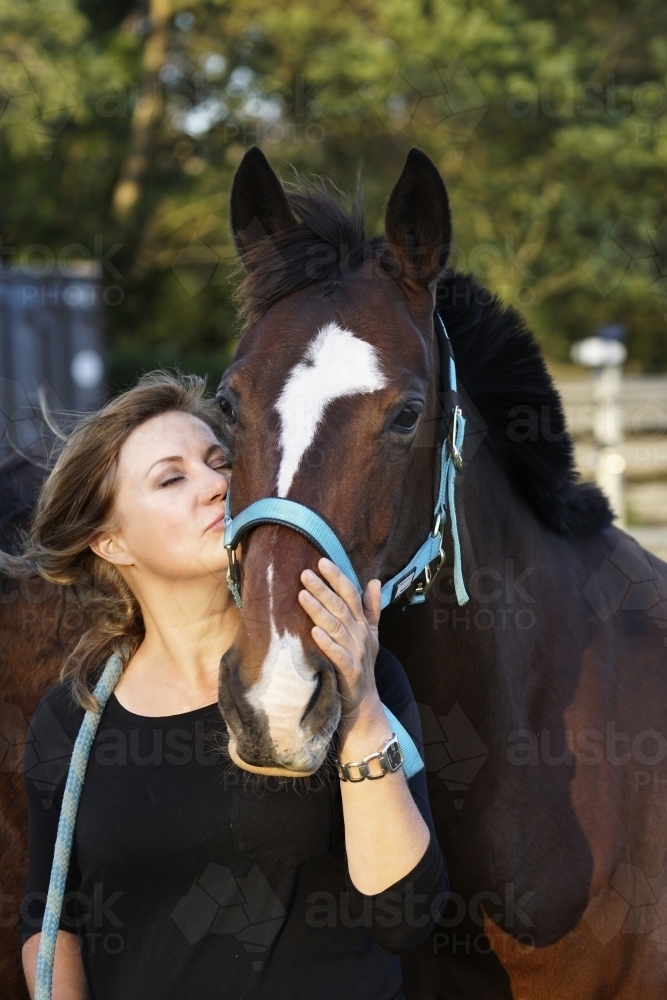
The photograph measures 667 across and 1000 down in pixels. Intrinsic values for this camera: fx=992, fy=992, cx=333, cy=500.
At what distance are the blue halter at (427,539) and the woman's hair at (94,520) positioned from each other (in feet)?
1.24

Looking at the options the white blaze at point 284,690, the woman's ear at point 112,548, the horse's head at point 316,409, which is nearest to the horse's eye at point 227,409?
the horse's head at point 316,409

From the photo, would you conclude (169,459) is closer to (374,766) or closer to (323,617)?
(323,617)

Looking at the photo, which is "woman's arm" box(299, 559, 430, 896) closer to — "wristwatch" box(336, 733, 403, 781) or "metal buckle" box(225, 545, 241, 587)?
"wristwatch" box(336, 733, 403, 781)

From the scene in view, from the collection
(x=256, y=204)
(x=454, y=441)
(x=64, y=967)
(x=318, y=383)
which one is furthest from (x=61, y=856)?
(x=256, y=204)

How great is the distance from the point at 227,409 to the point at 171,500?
215 mm

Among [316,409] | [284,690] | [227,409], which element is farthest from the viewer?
[227,409]

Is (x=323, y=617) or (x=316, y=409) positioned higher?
(x=316, y=409)

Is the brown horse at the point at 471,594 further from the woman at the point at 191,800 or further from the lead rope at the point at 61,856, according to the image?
the lead rope at the point at 61,856

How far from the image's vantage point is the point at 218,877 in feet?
5.83

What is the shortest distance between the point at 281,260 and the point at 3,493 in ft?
4.44

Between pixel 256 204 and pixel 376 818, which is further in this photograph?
pixel 256 204

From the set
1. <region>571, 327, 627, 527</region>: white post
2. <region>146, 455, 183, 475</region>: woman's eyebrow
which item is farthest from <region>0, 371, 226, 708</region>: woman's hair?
<region>571, 327, 627, 527</region>: white post

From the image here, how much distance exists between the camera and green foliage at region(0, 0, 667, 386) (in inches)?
471

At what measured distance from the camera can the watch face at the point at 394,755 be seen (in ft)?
5.26
